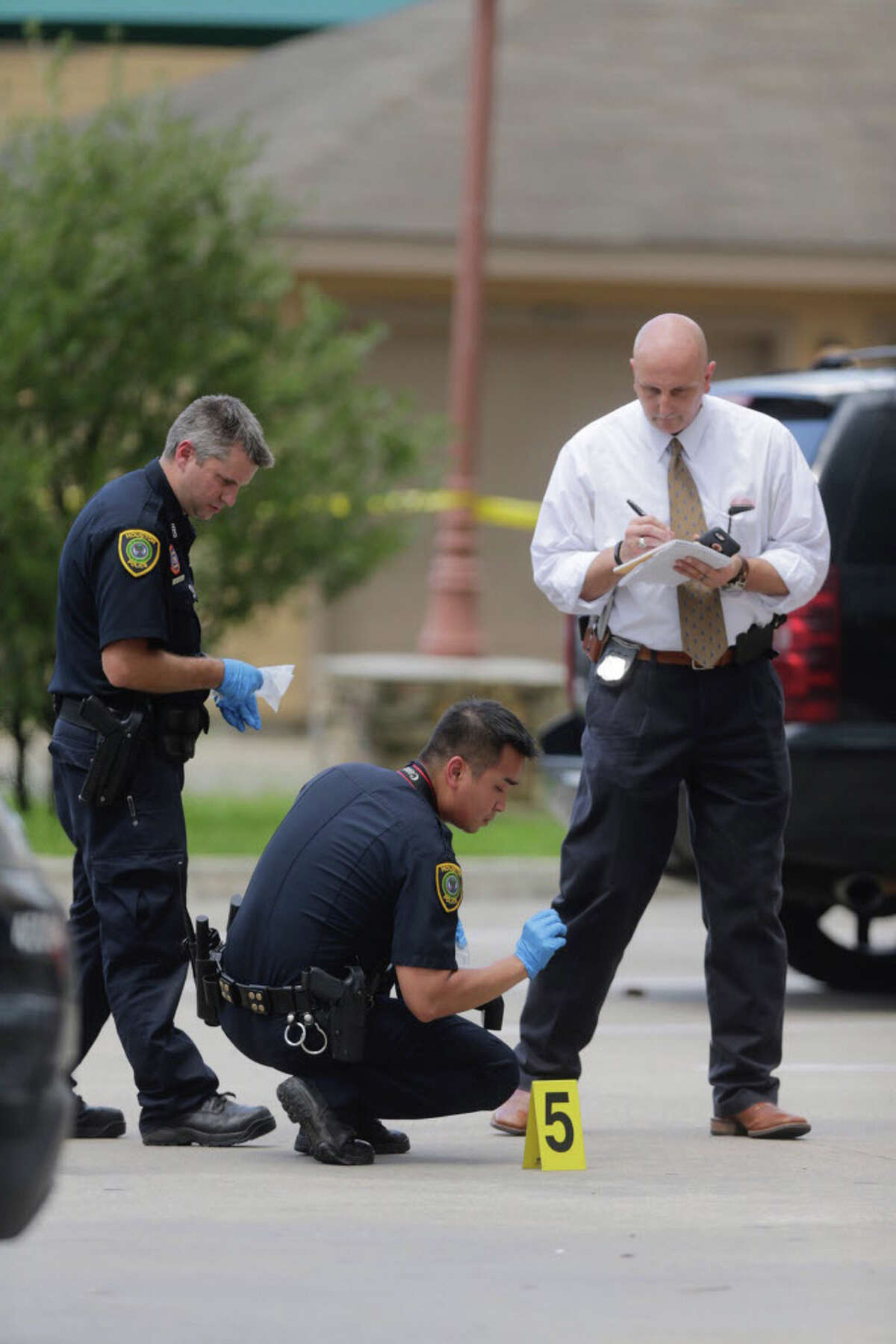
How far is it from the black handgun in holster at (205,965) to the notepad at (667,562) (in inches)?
48.5

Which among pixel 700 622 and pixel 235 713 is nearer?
pixel 700 622

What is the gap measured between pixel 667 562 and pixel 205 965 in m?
1.38

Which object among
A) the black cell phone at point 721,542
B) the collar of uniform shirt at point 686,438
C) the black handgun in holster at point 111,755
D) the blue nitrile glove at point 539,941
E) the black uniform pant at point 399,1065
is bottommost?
the black uniform pant at point 399,1065

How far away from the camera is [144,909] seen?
625 centimetres

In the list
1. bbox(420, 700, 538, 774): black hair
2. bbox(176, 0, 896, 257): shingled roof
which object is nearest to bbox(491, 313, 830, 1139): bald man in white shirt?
bbox(420, 700, 538, 774): black hair

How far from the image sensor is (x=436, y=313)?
20.5m

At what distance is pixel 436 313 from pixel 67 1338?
16.5m

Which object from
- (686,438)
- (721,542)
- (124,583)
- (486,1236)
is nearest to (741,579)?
(721,542)

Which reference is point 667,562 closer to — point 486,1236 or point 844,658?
point 486,1236

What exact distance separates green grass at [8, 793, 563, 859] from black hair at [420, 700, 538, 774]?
19.9 ft

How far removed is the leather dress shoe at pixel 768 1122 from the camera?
654cm

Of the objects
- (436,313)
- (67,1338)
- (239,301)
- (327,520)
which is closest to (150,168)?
(239,301)

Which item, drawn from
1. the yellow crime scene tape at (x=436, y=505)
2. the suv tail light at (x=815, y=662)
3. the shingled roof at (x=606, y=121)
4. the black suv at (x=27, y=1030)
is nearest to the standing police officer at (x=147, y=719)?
the black suv at (x=27, y=1030)

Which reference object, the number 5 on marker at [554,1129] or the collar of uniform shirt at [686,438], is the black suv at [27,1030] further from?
the collar of uniform shirt at [686,438]
